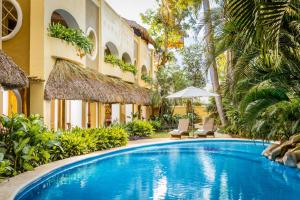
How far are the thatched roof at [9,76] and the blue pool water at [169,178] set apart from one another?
2.38 meters

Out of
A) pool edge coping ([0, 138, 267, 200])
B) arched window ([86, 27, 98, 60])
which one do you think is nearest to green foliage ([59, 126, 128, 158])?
pool edge coping ([0, 138, 267, 200])

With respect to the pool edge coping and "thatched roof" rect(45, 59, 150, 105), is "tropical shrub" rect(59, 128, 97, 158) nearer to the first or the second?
the pool edge coping

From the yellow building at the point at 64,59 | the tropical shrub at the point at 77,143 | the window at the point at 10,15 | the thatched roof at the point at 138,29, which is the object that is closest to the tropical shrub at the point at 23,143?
the tropical shrub at the point at 77,143

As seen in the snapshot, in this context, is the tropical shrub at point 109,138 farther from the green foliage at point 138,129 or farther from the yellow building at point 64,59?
the green foliage at point 138,129

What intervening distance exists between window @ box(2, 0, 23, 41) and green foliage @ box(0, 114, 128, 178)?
12.3ft

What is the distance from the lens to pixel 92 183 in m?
8.01

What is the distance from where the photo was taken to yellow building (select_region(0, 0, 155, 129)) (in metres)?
11.6

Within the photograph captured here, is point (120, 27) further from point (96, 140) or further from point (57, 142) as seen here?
point (57, 142)

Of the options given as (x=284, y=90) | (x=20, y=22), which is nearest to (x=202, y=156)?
(x=284, y=90)

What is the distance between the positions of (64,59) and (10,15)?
92.9 inches

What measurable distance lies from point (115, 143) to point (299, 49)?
Result: 25.8 feet

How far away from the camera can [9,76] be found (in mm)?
8469

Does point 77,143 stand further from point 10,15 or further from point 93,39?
point 93,39

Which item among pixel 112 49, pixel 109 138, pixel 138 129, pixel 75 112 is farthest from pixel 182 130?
pixel 112 49
